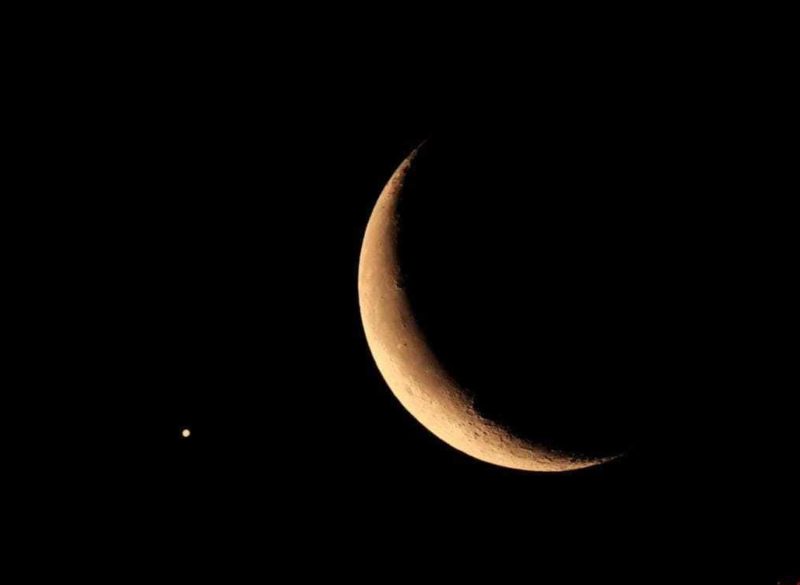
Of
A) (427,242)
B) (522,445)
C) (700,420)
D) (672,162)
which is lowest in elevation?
(522,445)

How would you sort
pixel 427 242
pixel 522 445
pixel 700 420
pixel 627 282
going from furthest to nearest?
pixel 522 445
pixel 700 420
pixel 427 242
pixel 627 282

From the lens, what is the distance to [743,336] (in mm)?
1494

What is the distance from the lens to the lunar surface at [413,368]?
5.74ft

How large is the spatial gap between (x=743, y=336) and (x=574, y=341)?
0.46 meters

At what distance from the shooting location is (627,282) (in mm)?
1397

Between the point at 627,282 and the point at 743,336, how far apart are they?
1.27 ft

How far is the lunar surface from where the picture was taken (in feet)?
5.74

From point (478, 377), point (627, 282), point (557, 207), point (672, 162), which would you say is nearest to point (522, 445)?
point (478, 377)

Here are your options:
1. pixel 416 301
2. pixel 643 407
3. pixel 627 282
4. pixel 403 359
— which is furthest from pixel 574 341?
pixel 403 359

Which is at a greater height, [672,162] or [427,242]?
[672,162]

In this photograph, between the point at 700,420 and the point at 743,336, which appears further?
the point at 700,420

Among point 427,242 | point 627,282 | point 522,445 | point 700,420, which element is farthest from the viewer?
point 522,445

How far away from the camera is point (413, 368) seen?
1.82m

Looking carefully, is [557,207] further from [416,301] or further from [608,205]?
[416,301]
